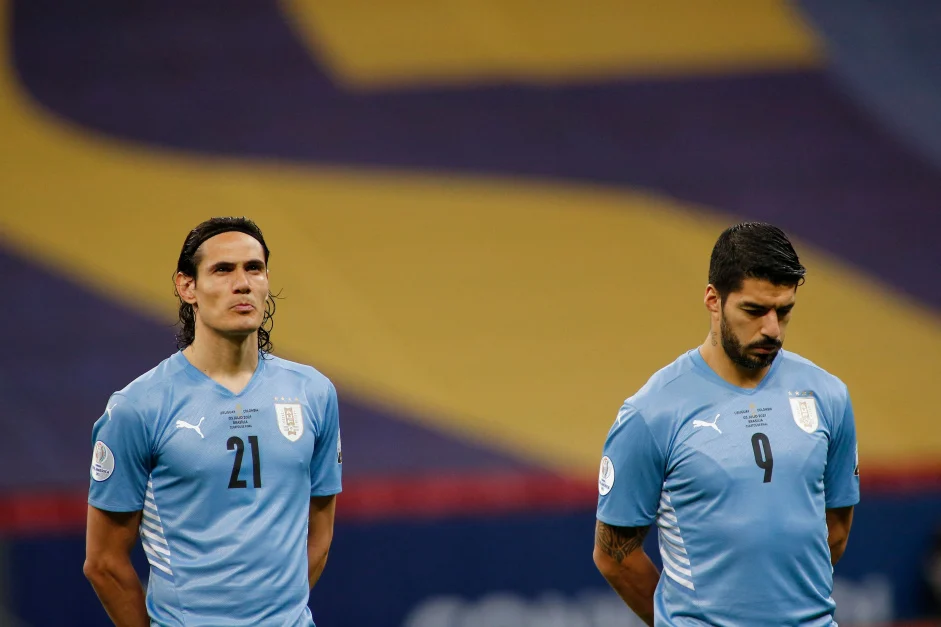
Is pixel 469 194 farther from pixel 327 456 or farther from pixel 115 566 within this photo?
pixel 115 566

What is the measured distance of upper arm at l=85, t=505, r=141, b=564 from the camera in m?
3.62

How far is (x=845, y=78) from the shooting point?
10617 mm

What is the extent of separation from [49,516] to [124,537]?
3.93 m

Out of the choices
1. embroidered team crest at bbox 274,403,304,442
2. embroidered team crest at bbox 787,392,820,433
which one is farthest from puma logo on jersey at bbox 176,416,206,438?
embroidered team crest at bbox 787,392,820,433

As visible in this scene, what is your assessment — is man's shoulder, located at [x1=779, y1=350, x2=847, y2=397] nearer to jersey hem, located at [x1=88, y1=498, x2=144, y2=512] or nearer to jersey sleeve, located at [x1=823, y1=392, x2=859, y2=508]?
jersey sleeve, located at [x1=823, y1=392, x2=859, y2=508]

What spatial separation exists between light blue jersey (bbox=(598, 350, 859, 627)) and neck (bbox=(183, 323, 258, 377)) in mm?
1196

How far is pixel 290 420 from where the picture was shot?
3.79 meters

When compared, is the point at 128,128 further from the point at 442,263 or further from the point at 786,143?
the point at 786,143

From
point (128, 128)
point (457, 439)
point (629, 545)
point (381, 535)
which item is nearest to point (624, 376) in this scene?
point (457, 439)

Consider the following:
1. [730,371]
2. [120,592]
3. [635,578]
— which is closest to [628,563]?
[635,578]

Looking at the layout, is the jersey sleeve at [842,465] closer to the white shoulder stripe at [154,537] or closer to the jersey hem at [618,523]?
the jersey hem at [618,523]

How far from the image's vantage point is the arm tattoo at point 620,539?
12.1 feet

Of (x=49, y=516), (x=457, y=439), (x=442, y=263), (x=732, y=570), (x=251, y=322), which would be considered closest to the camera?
(x=732, y=570)

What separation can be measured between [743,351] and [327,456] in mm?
1414
